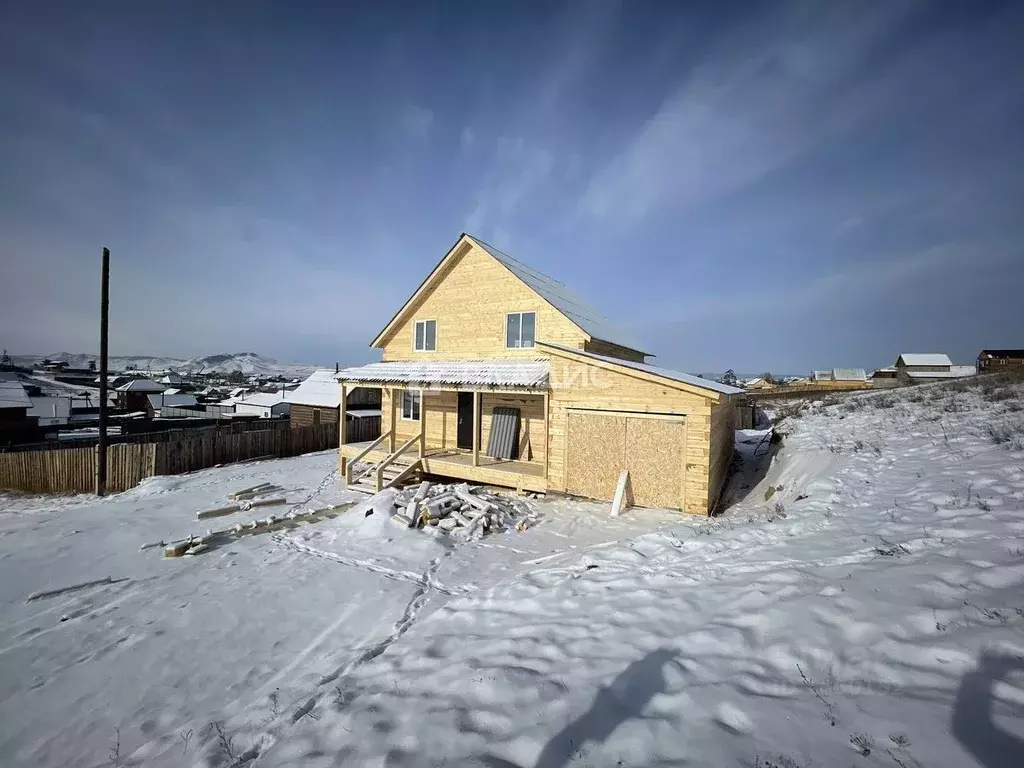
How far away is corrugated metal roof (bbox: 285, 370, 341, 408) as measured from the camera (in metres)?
28.9

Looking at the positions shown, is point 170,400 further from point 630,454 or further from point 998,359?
point 998,359

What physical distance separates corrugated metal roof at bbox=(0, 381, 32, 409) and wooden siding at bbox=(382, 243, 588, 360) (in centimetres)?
2469

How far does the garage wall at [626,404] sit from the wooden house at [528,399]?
0.10 feet

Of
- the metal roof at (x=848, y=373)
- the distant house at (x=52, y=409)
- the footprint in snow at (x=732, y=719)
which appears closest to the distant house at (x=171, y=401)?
the distant house at (x=52, y=409)

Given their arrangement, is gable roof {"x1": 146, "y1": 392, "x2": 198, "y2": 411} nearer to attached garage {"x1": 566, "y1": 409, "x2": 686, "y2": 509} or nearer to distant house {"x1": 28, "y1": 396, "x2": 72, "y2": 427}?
distant house {"x1": 28, "y1": 396, "x2": 72, "y2": 427}

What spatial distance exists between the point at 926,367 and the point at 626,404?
7090 centimetres

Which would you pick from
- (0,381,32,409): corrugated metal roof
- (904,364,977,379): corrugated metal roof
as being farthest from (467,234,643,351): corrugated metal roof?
(904,364,977,379): corrugated metal roof

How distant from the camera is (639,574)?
237 inches

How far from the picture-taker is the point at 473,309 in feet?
54.6

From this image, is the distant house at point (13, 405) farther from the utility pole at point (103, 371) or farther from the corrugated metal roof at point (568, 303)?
the corrugated metal roof at point (568, 303)

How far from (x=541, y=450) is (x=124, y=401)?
51.3m

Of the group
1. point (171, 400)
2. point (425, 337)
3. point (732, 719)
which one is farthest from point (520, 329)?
point (171, 400)

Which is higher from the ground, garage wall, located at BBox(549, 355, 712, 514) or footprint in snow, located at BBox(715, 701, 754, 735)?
garage wall, located at BBox(549, 355, 712, 514)

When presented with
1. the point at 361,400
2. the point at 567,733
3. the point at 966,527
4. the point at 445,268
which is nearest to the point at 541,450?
the point at 445,268
